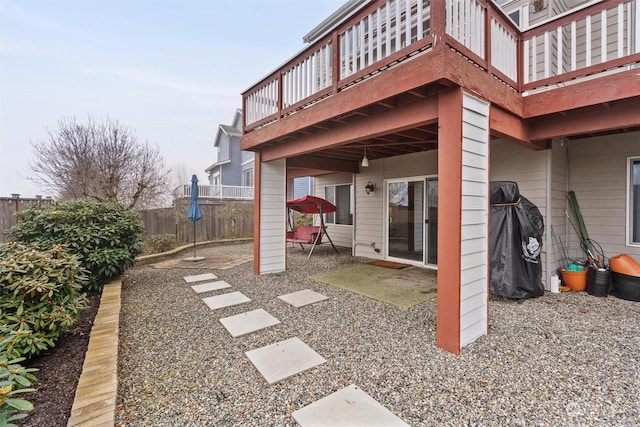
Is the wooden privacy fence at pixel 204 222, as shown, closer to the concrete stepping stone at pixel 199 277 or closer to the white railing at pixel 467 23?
the concrete stepping stone at pixel 199 277

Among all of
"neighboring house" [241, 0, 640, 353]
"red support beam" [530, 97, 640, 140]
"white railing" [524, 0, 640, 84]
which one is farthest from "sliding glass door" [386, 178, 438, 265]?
"white railing" [524, 0, 640, 84]

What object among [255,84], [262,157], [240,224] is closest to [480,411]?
[262,157]

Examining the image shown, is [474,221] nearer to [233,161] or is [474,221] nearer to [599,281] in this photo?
[599,281]

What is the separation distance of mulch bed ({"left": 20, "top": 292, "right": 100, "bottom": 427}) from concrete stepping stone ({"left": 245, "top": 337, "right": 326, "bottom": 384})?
1.19 meters

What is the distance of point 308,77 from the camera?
4000 mm

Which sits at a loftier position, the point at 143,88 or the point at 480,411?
the point at 143,88

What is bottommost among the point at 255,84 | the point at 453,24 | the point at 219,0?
the point at 453,24

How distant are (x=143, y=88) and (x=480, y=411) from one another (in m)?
14.0

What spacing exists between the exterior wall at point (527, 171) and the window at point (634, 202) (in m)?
1.14

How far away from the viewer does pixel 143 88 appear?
37.5 feet

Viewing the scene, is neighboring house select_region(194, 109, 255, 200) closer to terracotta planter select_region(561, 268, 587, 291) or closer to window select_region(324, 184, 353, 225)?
window select_region(324, 184, 353, 225)

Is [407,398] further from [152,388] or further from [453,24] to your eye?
[453,24]

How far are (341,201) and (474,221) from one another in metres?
6.00

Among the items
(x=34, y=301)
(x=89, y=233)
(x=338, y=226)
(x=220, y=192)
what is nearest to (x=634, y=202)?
(x=338, y=226)
